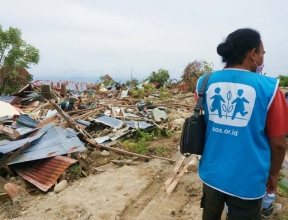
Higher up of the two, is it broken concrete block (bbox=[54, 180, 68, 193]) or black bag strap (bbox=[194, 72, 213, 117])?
black bag strap (bbox=[194, 72, 213, 117])

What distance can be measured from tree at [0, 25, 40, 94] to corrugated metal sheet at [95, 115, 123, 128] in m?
15.1

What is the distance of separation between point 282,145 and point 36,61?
24111mm

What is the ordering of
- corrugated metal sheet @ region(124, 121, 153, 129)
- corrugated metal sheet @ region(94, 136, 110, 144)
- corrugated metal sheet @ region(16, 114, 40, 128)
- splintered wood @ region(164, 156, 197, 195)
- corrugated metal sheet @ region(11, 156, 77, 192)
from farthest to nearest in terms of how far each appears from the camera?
corrugated metal sheet @ region(124, 121, 153, 129) < corrugated metal sheet @ region(16, 114, 40, 128) < corrugated metal sheet @ region(94, 136, 110, 144) < corrugated metal sheet @ region(11, 156, 77, 192) < splintered wood @ region(164, 156, 197, 195)

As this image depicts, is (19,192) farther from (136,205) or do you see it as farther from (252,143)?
(252,143)

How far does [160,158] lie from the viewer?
229 inches

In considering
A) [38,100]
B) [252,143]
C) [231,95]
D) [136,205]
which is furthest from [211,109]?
[38,100]

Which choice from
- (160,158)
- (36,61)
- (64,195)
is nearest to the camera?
(64,195)

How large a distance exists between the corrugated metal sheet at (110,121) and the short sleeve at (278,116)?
634cm

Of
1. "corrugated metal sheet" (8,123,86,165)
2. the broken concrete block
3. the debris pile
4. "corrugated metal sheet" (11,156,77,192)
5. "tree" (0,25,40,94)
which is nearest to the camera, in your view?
the broken concrete block

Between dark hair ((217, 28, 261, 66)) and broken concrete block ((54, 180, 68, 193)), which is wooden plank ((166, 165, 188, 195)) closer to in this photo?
broken concrete block ((54, 180, 68, 193))

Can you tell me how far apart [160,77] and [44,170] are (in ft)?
59.6

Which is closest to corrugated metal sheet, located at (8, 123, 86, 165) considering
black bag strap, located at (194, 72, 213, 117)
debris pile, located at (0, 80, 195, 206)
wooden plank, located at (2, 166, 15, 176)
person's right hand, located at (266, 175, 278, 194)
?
debris pile, located at (0, 80, 195, 206)

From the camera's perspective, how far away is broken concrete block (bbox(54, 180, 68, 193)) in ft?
14.5

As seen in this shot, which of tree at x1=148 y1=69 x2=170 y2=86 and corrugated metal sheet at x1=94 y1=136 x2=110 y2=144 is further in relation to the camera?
tree at x1=148 y1=69 x2=170 y2=86
